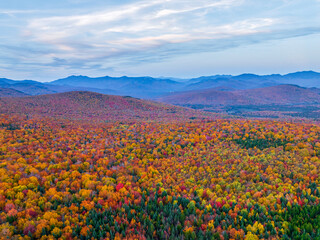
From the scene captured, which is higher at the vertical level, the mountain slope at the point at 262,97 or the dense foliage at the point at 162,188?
the mountain slope at the point at 262,97

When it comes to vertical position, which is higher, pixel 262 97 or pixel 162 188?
pixel 262 97

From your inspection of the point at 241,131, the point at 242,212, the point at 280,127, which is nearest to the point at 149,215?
the point at 242,212

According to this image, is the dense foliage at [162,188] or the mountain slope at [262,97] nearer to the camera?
the dense foliage at [162,188]

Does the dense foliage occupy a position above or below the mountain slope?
below

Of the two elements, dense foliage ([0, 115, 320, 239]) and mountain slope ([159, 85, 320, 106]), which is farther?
Answer: mountain slope ([159, 85, 320, 106])

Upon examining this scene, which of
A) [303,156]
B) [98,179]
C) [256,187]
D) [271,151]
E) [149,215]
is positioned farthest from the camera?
[271,151]

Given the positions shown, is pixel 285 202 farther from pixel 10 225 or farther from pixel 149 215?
pixel 10 225

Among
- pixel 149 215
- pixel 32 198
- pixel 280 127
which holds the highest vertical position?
pixel 280 127

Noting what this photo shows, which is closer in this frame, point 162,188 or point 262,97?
point 162,188
